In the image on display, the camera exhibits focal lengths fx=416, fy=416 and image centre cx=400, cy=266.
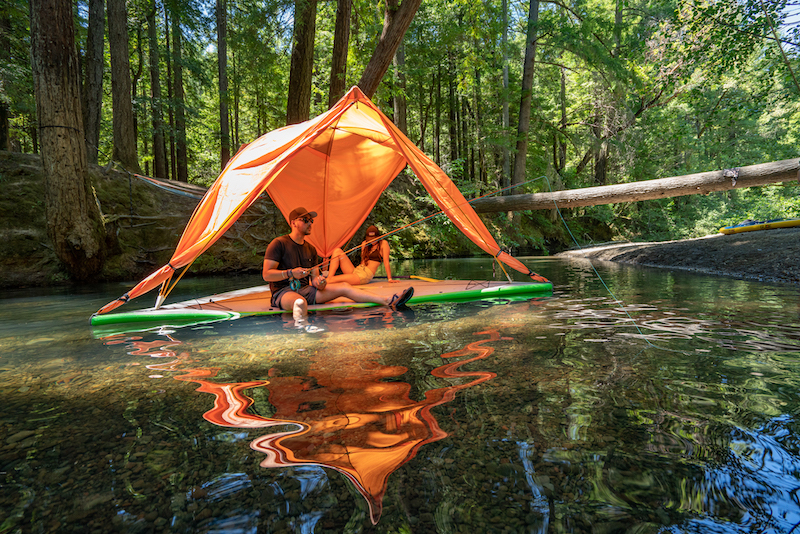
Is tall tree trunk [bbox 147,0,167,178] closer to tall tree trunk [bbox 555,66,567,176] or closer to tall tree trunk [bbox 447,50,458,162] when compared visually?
tall tree trunk [bbox 447,50,458,162]

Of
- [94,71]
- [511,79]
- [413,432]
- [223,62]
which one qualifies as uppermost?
[511,79]

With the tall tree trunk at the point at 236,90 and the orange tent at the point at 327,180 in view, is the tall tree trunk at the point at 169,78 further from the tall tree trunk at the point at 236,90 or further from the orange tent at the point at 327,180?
the orange tent at the point at 327,180

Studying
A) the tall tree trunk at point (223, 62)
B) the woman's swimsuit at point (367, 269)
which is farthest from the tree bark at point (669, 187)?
the tall tree trunk at point (223, 62)

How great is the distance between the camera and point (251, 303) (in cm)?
533

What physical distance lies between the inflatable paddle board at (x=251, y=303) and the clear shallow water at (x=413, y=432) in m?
0.81

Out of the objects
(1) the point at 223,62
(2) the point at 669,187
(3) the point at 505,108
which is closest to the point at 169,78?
(1) the point at 223,62

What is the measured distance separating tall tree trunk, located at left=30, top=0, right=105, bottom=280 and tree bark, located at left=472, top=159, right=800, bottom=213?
26.3ft

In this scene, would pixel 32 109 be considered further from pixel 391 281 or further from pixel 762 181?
pixel 762 181

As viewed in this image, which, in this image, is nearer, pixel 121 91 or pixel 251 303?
pixel 251 303

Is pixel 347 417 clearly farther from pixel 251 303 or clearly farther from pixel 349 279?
pixel 349 279

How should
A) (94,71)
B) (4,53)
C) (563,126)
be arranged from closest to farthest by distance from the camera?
(4,53) < (94,71) < (563,126)

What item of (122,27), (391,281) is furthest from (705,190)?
(122,27)

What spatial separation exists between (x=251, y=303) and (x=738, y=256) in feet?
26.6

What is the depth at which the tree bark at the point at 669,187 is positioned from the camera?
638 cm
